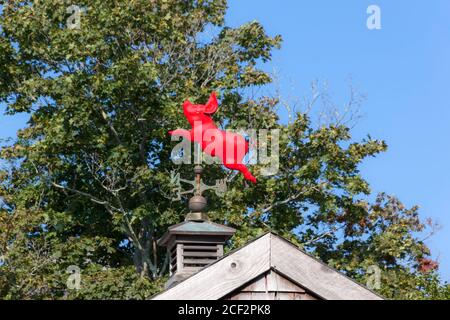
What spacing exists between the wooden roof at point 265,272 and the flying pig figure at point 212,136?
13.3 metres

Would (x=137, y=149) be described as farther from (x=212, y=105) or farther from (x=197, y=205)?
(x=197, y=205)

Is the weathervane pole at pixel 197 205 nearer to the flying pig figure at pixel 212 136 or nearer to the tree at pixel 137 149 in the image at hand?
the flying pig figure at pixel 212 136

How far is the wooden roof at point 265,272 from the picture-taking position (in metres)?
11.0

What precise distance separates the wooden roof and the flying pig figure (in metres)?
13.3

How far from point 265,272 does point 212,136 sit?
16.0m

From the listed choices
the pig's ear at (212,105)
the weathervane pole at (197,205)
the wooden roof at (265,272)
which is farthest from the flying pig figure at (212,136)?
the wooden roof at (265,272)

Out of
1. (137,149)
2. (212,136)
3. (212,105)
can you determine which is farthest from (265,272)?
(137,149)

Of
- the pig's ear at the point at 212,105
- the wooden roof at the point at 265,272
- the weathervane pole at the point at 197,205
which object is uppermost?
the pig's ear at the point at 212,105

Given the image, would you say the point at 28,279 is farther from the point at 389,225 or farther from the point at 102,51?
the point at 389,225

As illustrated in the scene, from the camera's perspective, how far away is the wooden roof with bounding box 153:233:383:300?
11.0 meters

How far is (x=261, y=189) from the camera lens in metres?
33.0

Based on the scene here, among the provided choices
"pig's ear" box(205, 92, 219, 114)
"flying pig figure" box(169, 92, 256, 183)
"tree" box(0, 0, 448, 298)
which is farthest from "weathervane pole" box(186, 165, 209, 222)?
"tree" box(0, 0, 448, 298)

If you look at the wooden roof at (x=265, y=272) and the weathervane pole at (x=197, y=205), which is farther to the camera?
the weathervane pole at (x=197, y=205)

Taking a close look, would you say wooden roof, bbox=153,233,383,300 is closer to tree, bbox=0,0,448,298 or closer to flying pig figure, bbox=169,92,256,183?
flying pig figure, bbox=169,92,256,183
